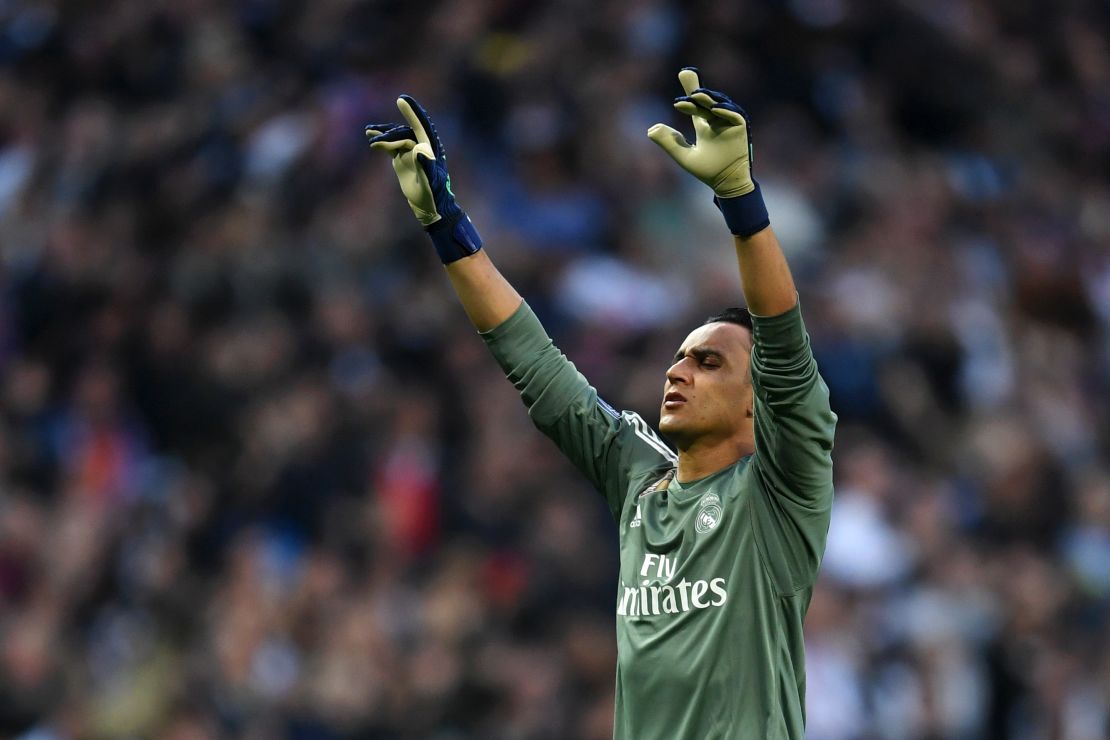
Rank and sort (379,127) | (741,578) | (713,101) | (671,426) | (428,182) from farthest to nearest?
(379,127) → (428,182) → (671,426) → (741,578) → (713,101)

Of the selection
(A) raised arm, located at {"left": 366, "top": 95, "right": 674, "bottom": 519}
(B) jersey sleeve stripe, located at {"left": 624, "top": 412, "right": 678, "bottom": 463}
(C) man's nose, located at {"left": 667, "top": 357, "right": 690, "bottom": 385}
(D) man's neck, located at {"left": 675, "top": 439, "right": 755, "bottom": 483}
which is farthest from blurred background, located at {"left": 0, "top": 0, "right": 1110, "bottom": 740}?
(C) man's nose, located at {"left": 667, "top": 357, "right": 690, "bottom": 385}

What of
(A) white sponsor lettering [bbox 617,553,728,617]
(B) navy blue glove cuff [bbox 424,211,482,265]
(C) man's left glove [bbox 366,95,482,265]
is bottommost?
(A) white sponsor lettering [bbox 617,553,728,617]

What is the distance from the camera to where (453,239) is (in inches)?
182

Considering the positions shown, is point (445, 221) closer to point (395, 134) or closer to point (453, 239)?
point (453, 239)

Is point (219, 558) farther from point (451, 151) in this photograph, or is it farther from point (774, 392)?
point (774, 392)

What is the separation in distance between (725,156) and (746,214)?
0.14 meters

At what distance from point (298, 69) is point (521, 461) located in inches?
174

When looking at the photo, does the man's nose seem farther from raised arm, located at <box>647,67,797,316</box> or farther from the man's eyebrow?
raised arm, located at <box>647,67,797,316</box>

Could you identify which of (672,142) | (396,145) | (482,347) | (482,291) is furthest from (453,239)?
(482,347)

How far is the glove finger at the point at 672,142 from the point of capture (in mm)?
3949

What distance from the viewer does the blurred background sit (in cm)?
907

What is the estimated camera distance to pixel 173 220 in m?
12.2

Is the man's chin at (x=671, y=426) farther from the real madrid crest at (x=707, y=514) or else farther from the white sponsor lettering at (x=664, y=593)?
the white sponsor lettering at (x=664, y=593)

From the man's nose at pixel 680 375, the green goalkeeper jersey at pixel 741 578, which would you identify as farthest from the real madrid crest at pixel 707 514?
the man's nose at pixel 680 375
